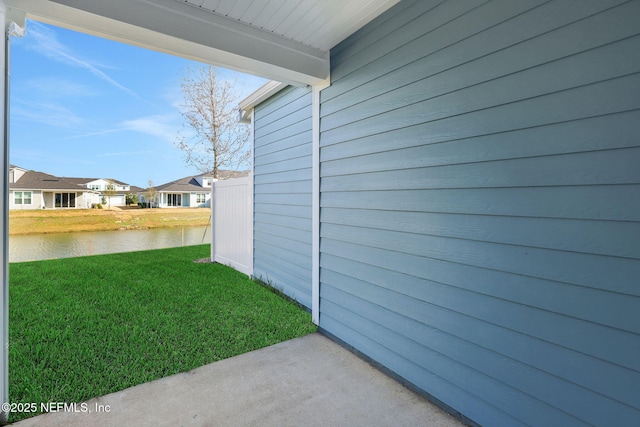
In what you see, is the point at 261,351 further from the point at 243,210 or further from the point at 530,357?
the point at 243,210

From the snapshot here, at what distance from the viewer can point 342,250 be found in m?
2.64

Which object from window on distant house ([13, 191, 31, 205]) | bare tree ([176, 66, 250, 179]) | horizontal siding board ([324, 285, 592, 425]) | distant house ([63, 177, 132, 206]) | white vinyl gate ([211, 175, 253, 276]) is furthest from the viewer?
distant house ([63, 177, 132, 206])

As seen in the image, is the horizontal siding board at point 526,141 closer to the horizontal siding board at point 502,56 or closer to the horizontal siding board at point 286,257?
the horizontal siding board at point 502,56

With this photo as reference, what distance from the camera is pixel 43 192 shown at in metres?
15.4

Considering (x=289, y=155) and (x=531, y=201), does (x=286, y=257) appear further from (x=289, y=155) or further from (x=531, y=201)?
(x=531, y=201)

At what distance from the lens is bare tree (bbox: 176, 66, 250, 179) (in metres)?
9.24

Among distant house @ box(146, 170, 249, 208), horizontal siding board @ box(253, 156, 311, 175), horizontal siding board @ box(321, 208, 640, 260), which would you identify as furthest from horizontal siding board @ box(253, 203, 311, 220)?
distant house @ box(146, 170, 249, 208)

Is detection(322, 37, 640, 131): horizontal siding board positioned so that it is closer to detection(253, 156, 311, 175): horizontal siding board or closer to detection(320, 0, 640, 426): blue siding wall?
detection(320, 0, 640, 426): blue siding wall

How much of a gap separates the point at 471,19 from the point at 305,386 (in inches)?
97.1

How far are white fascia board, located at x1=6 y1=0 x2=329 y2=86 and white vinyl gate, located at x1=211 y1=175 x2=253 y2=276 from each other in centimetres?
239

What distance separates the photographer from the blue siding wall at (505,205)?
1167 mm

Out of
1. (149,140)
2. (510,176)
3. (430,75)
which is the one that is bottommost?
(510,176)

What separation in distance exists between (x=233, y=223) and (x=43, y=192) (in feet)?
53.8

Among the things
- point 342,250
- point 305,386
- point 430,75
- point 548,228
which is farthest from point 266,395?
point 430,75
